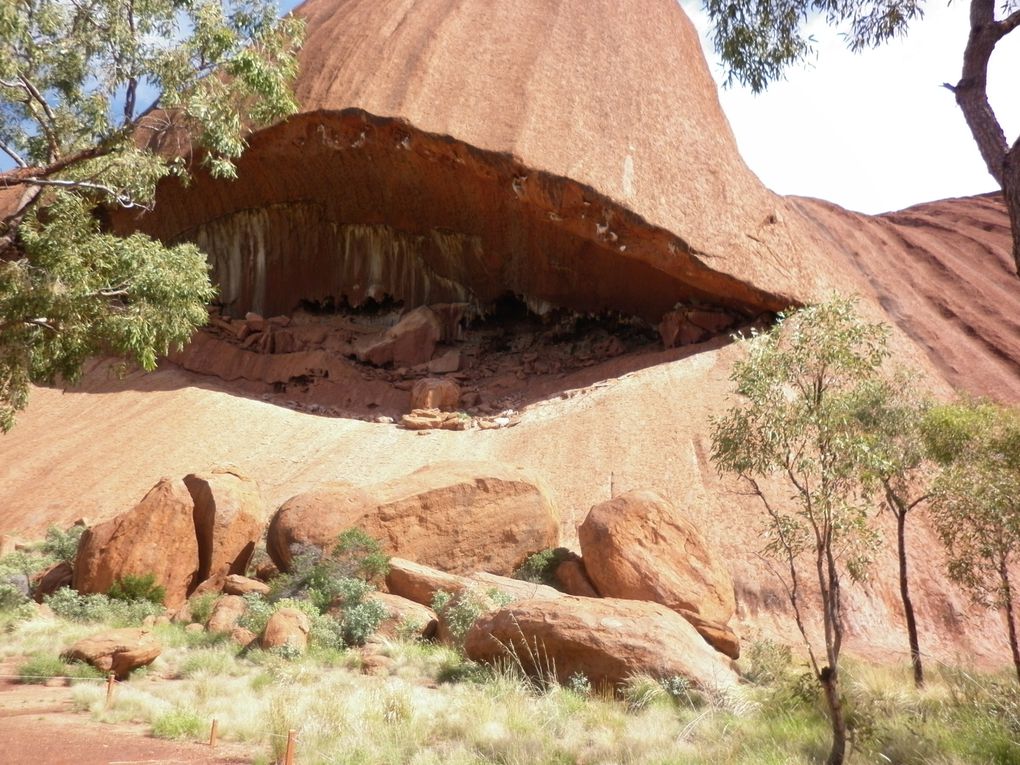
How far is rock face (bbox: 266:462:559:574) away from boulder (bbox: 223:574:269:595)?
0.90 m

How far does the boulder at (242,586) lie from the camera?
1298 cm

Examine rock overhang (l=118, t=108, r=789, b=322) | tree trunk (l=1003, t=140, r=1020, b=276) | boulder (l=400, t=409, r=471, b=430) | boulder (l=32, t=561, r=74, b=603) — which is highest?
rock overhang (l=118, t=108, r=789, b=322)

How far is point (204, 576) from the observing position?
1419cm

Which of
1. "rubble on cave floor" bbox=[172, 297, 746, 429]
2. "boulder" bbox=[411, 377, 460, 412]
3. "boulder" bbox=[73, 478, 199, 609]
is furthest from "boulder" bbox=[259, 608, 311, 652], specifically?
"boulder" bbox=[411, 377, 460, 412]

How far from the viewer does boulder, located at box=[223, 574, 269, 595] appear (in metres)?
13.0

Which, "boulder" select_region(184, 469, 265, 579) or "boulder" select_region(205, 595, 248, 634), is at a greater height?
"boulder" select_region(184, 469, 265, 579)

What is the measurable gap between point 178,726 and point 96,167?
25.4 feet

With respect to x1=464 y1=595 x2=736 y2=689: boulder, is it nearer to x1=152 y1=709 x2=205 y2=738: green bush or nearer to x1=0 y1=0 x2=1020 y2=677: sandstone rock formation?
x1=152 y1=709 x2=205 y2=738: green bush

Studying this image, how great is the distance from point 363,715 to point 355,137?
17.0 meters

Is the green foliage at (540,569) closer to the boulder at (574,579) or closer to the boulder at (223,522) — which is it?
the boulder at (574,579)

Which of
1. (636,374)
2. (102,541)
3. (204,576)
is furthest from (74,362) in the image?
(636,374)

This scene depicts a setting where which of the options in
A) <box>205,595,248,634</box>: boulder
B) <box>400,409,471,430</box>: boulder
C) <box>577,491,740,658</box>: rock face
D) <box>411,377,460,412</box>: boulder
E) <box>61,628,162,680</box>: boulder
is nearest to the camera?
<box>61,628,162,680</box>: boulder

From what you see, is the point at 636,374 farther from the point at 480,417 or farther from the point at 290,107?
the point at 290,107

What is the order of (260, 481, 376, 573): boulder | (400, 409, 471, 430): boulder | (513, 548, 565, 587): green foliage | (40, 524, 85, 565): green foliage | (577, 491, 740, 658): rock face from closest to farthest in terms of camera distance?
1. (577, 491, 740, 658): rock face
2. (513, 548, 565, 587): green foliage
3. (260, 481, 376, 573): boulder
4. (40, 524, 85, 565): green foliage
5. (400, 409, 471, 430): boulder
